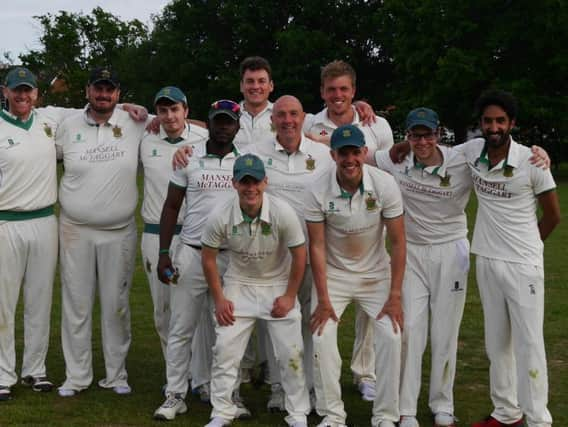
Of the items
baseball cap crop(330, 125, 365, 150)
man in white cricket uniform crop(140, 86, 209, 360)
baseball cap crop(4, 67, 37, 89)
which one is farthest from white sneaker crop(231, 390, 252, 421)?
baseball cap crop(4, 67, 37, 89)

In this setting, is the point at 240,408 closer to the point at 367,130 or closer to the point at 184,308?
the point at 184,308

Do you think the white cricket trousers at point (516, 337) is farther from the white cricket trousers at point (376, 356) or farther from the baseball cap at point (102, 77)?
the baseball cap at point (102, 77)

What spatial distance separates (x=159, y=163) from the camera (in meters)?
6.92

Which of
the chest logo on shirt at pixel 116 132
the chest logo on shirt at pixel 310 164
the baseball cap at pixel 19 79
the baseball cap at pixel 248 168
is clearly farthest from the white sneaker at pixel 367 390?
the baseball cap at pixel 19 79

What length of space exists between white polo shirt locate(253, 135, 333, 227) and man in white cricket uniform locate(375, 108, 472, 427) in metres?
0.75

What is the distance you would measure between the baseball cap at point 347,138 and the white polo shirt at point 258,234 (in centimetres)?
64

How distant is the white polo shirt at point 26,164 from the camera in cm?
679

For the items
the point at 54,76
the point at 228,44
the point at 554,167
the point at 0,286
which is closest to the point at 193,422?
the point at 0,286

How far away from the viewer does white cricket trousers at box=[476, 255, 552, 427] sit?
5.71 m

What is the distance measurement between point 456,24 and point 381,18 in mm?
7354

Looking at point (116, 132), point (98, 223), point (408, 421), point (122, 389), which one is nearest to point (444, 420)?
point (408, 421)

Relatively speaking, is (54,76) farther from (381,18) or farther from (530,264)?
(530,264)

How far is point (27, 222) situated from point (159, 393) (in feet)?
6.28

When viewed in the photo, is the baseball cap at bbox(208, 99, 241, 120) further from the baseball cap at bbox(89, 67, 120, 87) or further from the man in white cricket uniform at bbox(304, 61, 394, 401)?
the baseball cap at bbox(89, 67, 120, 87)
